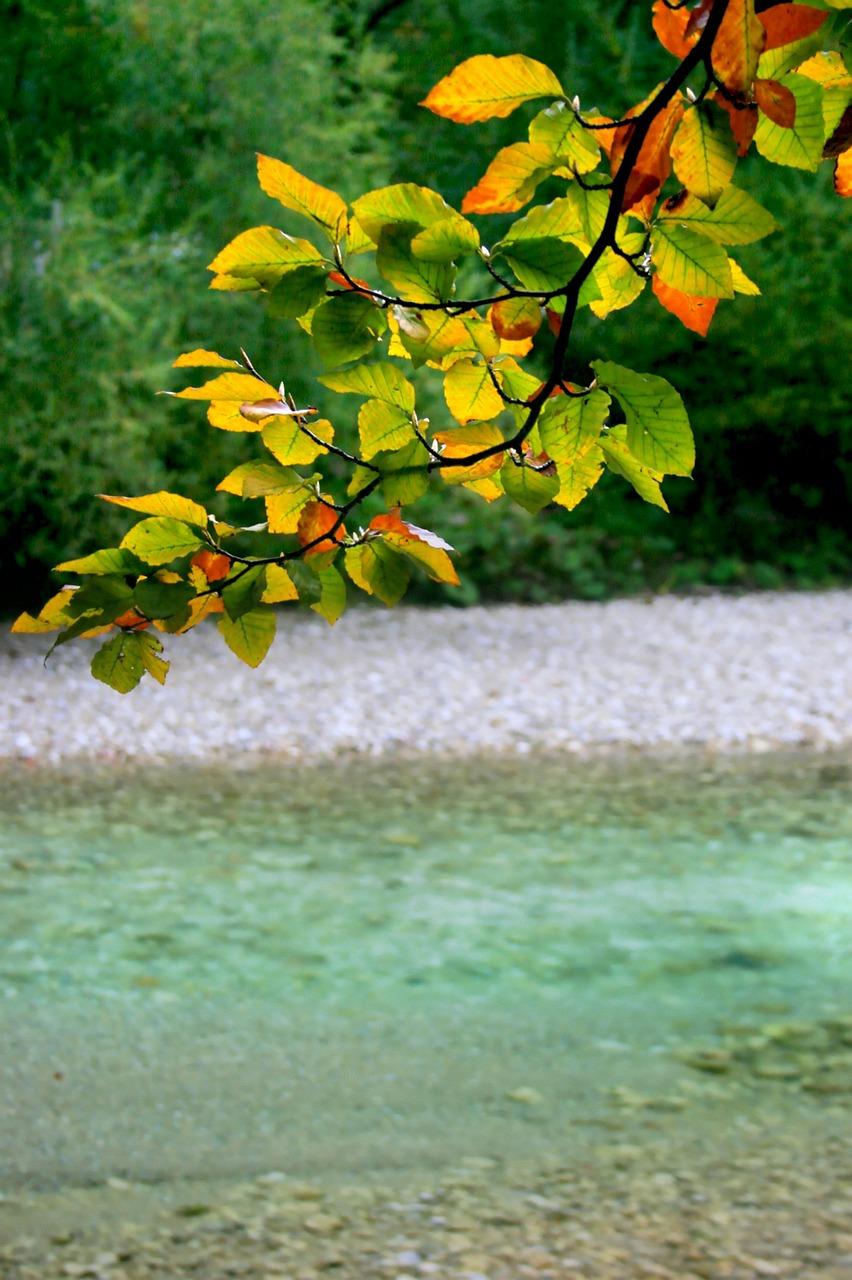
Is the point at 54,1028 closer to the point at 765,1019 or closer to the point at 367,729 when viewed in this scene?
the point at 765,1019

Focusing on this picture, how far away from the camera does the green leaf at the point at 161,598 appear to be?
3.75 ft

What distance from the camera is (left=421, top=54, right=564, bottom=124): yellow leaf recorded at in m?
1.01

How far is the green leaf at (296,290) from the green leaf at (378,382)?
6 cm

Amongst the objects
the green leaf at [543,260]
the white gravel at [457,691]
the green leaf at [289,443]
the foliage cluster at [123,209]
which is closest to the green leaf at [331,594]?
the green leaf at [289,443]

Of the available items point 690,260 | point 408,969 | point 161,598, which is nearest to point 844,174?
point 690,260

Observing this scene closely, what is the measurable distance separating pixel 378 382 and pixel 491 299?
11cm

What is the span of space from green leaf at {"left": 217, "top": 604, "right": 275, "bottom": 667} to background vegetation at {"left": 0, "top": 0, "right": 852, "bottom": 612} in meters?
6.37

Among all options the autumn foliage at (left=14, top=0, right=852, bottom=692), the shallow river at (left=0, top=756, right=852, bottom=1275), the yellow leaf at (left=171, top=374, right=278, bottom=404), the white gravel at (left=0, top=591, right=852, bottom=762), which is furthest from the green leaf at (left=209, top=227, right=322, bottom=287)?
the white gravel at (left=0, top=591, right=852, bottom=762)

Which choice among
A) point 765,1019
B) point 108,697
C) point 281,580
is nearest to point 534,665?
point 108,697

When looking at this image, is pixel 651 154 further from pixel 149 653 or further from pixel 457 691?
pixel 457 691

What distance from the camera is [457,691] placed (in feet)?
23.2

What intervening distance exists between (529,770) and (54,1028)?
2800mm

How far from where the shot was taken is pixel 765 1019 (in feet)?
11.5

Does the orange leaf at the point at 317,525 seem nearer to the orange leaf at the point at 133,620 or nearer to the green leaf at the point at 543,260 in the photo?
the orange leaf at the point at 133,620
